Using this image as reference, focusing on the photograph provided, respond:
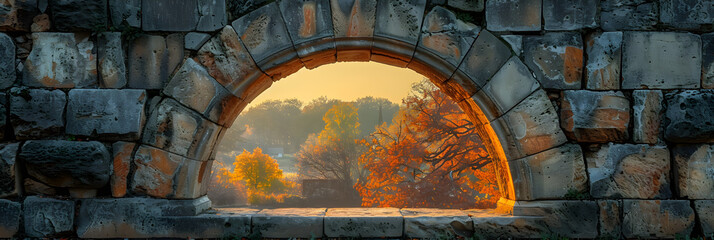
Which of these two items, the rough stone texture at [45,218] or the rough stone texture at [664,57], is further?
the rough stone texture at [664,57]

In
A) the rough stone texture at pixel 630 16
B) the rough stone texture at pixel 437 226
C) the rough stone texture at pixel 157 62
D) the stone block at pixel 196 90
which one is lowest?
the rough stone texture at pixel 437 226

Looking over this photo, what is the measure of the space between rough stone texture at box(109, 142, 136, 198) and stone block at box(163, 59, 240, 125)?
0.53m

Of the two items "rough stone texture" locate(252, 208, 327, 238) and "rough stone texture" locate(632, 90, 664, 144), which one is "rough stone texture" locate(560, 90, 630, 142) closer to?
"rough stone texture" locate(632, 90, 664, 144)

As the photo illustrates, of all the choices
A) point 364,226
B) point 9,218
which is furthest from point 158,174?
point 364,226

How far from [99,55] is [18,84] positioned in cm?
67

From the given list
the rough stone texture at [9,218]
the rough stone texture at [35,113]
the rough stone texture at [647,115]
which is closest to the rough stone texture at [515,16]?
the rough stone texture at [647,115]

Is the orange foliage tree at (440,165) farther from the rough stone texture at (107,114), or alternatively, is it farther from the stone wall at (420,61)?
the rough stone texture at (107,114)

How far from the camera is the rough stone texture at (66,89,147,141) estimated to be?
379 centimetres

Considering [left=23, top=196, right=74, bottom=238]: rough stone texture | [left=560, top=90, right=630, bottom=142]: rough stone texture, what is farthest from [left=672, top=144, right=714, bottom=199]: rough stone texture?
[left=23, top=196, right=74, bottom=238]: rough stone texture

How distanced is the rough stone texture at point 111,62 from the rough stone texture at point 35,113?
0.36 m

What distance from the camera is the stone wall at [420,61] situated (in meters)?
3.79

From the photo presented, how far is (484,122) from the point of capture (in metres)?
4.17

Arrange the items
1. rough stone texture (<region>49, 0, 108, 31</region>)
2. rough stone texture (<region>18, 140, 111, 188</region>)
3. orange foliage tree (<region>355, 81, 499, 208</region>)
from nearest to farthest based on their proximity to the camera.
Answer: rough stone texture (<region>18, 140, 111, 188</region>) → rough stone texture (<region>49, 0, 108, 31</region>) → orange foliage tree (<region>355, 81, 499, 208</region>)

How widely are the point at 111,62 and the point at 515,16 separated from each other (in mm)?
3204
